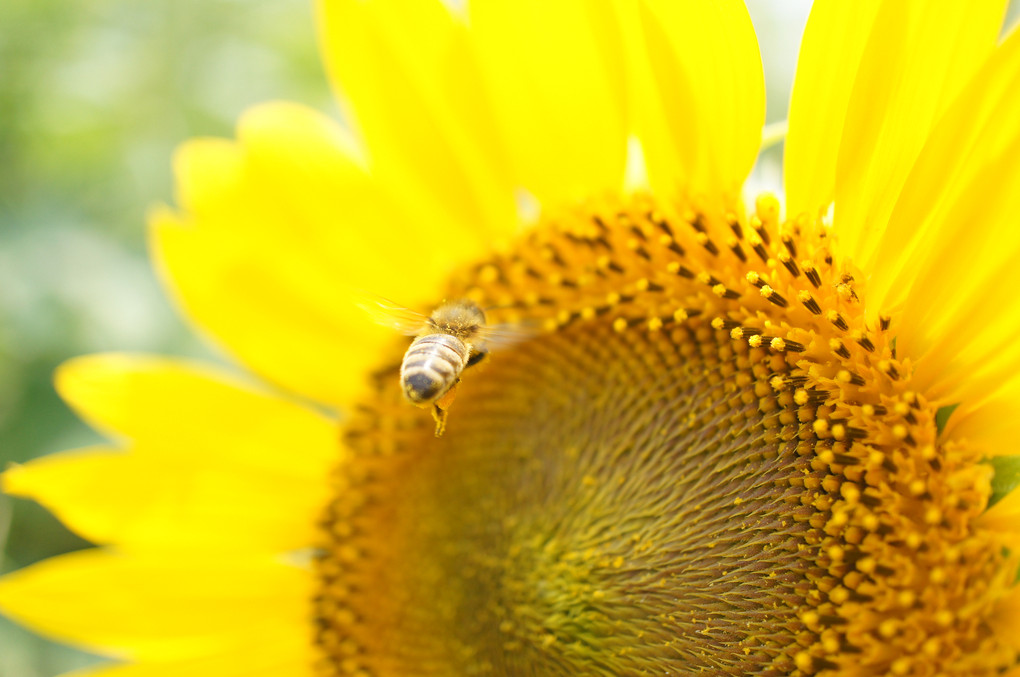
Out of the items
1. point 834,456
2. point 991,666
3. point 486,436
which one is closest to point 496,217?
point 486,436

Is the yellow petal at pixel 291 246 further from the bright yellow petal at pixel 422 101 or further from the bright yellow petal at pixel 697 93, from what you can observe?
the bright yellow petal at pixel 697 93

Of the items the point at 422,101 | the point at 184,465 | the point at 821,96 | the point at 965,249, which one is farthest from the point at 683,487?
the point at 184,465

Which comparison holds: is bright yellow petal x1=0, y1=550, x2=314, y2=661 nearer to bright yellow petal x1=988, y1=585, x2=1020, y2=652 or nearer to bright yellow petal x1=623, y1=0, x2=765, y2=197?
bright yellow petal x1=623, y1=0, x2=765, y2=197

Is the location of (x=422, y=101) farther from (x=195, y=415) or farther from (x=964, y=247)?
(x=964, y=247)

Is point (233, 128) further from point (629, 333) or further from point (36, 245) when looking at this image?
point (629, 333)

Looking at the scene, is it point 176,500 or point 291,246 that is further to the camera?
point 291,246
